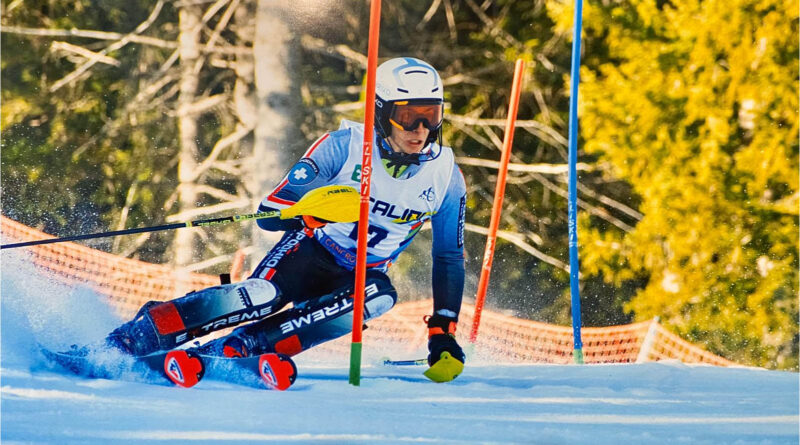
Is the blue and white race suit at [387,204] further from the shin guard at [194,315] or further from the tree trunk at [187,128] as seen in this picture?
the tree trunk at [187,128]

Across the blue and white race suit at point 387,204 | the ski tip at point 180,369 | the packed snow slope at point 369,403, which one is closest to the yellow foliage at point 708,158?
the packed snow slope at point 369,403

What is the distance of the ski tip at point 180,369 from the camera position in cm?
288

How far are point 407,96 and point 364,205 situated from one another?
57 cm

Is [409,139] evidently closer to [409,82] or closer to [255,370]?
[409,82]

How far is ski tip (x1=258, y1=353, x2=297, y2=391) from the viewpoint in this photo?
9.73ft

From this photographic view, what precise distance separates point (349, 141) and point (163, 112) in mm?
6857

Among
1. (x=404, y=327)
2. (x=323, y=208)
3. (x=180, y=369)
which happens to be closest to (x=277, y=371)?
(x=180, y=369)

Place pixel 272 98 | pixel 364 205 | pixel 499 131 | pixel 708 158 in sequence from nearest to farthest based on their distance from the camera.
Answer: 1. pixel 364 205
2. pixel 272 98
3. pixel 708 158
4. pixel 499 131

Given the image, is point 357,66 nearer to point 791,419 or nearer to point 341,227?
point 341,227

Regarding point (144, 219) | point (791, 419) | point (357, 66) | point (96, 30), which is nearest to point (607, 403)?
point (791, 419)

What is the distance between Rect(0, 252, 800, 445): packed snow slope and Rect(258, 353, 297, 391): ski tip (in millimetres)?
40

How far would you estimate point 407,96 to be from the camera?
347cm

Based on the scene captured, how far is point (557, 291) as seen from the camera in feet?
33.9

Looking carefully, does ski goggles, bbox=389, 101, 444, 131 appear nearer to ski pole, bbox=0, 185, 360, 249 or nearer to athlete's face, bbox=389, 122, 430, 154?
athlete's face, bbox=389, 122, 430, 154
